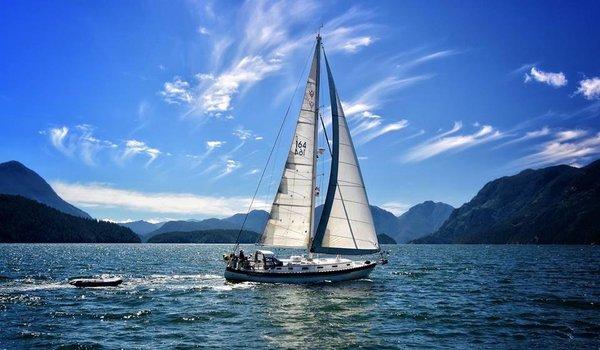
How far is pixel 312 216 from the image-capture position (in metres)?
45.4

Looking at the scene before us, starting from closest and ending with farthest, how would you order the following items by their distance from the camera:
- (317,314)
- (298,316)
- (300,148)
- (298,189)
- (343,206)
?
(298,316)
(317,314)
(298,189)
(300,148)
(343,206)

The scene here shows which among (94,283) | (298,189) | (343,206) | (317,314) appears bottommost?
(317,314)

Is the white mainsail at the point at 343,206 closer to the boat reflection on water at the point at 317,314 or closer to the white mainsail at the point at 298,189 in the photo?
the white mainsail at the point at 298,189

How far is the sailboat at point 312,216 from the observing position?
45688 millimetres

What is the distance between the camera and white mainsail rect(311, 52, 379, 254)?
151ft

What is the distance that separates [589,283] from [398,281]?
68.2 feet

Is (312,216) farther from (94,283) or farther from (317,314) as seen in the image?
(94,283)

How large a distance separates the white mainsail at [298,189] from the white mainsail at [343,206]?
1.86 metres

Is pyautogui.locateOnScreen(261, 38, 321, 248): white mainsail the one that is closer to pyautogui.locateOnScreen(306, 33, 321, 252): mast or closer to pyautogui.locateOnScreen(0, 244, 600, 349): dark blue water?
pyautogui.locateOnScreen(306, 33, 321, 252): mast

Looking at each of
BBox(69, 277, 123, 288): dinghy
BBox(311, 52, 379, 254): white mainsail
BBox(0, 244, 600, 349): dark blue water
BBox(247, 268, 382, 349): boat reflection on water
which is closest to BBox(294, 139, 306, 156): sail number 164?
BBox(311, 52, 379, 254): white mainsail

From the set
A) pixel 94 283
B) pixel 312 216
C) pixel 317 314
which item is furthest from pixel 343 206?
pixel 94 283

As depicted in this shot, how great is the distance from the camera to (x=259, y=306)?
112 feet

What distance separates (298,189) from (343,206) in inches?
199

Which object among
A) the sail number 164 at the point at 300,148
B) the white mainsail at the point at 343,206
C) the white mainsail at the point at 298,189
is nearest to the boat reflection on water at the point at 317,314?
the white mainsail at the point at 343,206
